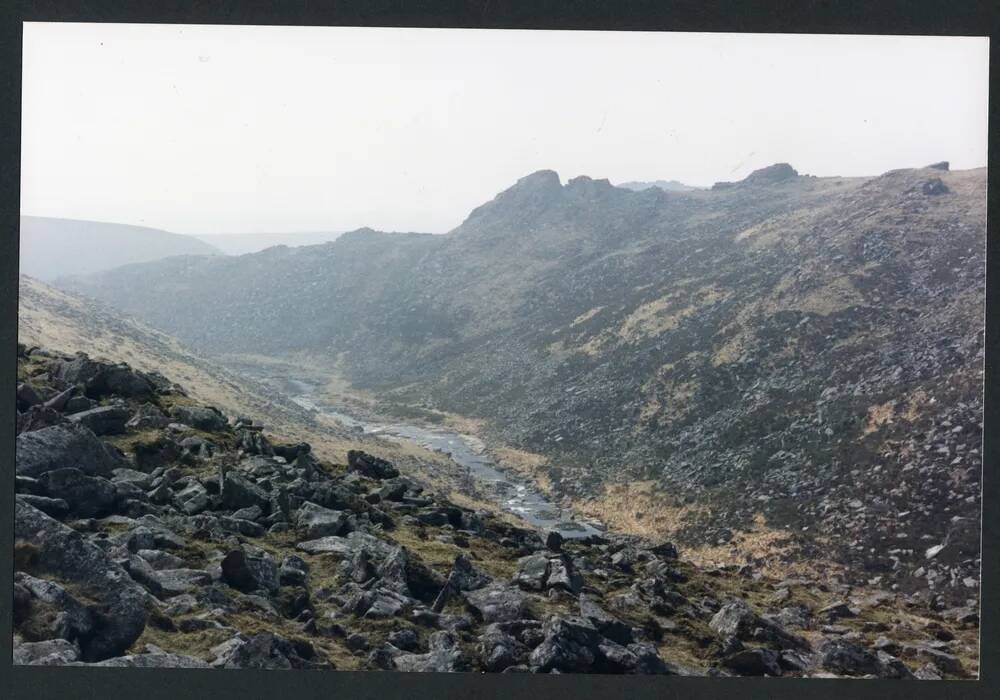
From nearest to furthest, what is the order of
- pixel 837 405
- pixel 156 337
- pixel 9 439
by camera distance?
pixel 9 439, pixel 837 405, pixel 156 337

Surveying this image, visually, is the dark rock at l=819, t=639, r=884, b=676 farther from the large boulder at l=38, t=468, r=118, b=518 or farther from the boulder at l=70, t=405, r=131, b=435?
the boulder at l=70, t=405, r=131, b=435

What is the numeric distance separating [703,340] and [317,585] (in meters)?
20.4

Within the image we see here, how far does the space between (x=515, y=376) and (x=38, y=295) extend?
60.6 feet


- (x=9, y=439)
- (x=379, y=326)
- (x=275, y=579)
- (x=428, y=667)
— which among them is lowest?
(x=428, y=667)

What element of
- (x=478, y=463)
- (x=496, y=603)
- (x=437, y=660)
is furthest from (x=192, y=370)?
(x=437, y=660)

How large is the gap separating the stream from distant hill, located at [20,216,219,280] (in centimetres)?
800

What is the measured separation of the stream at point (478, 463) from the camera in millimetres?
23375

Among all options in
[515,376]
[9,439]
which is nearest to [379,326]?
[515,376]

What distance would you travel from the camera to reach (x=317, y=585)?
14.1m

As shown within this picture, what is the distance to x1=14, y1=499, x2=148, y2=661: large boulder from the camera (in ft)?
39.8

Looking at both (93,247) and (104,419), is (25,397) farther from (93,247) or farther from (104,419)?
(93,247)

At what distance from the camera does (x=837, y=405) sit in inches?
910

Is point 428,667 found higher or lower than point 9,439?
lower

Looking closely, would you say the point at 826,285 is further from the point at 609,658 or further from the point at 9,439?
the point at 9,439
